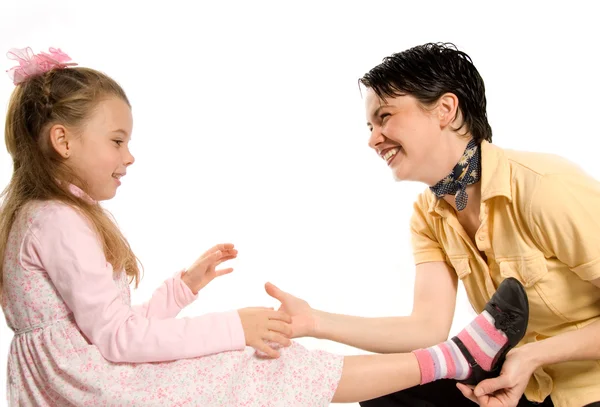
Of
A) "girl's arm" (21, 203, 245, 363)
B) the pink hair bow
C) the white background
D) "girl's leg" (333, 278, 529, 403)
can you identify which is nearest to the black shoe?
"girl's leg" (333, 278, 529, 403)

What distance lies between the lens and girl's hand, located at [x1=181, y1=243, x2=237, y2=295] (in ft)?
6.38

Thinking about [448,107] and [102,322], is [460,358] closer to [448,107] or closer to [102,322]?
[448,107]

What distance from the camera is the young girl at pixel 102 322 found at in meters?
1.51

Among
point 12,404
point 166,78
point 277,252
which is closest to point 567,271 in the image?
point 12,404

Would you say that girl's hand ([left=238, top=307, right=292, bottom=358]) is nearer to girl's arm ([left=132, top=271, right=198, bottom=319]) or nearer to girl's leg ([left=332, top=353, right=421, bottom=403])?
girl's leg ([left=332, top=353, right=421, bottom=403])

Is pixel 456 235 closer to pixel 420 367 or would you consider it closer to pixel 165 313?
pixel 420 367

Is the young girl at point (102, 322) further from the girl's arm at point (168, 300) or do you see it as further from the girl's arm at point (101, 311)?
the girl's arm at point (168, 300)

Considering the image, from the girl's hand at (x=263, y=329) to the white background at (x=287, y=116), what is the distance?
1241 mm

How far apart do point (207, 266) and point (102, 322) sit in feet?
1.60

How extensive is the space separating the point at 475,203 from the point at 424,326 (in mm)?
377

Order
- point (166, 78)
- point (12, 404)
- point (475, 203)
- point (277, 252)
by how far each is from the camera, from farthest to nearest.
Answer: point (166, 78) < point (277, 252) < point (475, 203) < point (12, 404)

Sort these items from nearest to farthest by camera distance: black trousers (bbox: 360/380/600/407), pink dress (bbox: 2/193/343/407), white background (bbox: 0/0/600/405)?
1. pink dress (bbox: 2/193/343/407)
2. black trousers (bbox: 360/380/600/407)
3. white background (bbox: 0/0/600/405)

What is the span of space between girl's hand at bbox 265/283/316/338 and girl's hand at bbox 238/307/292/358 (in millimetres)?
194

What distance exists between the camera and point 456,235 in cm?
192
